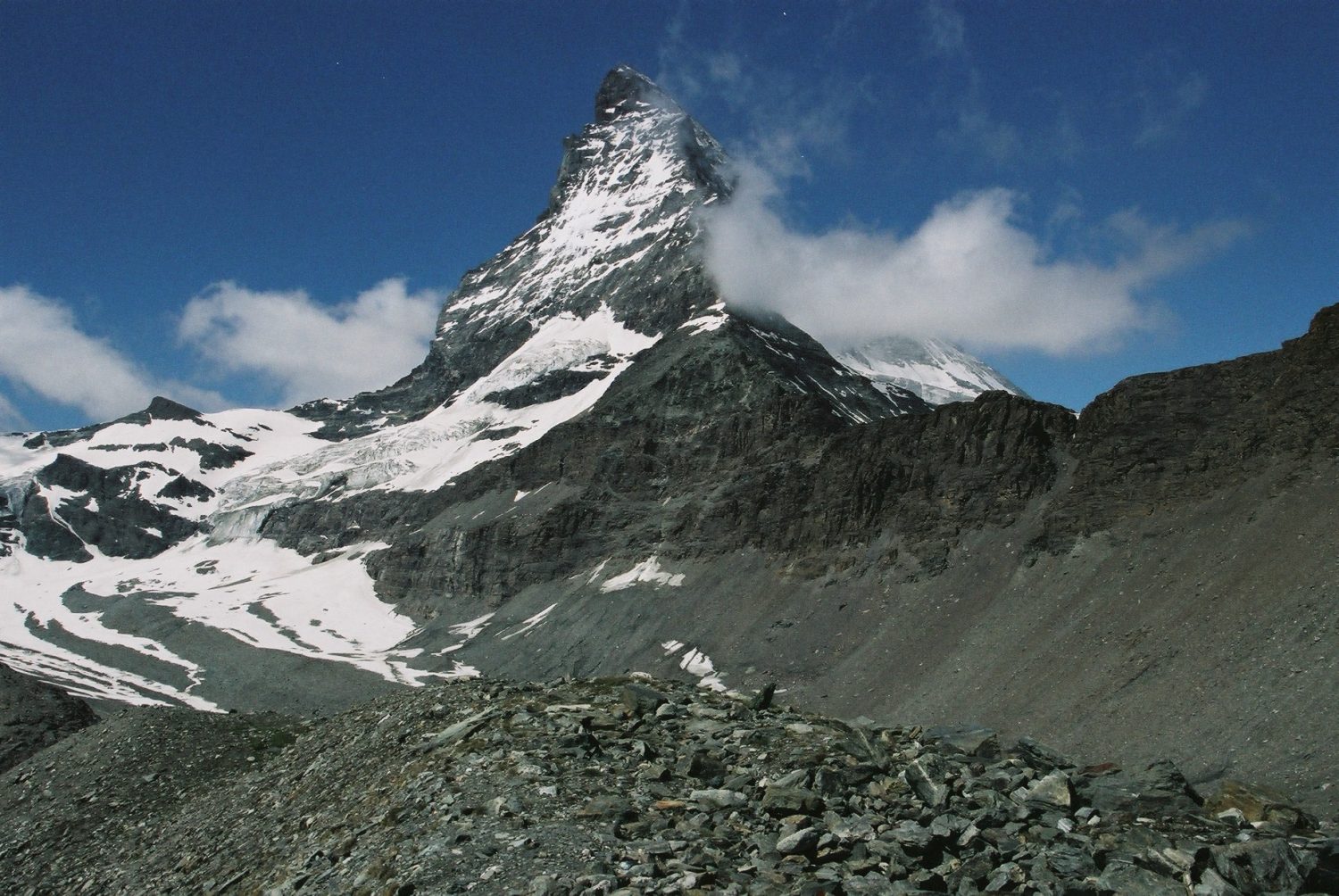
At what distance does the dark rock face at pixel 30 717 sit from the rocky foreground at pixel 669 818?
1769 cm

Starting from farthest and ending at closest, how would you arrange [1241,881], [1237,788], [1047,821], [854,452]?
[854,452], [1237,788], [1047,821], [1241,881]

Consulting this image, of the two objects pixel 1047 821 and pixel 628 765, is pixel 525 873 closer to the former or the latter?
pixel 628 765

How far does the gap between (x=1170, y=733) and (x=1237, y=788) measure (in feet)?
75.5

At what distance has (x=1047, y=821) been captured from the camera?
1733cm

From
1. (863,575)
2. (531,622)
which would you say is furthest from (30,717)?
(531,622)

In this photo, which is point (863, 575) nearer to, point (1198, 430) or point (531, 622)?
point (1198, 430)

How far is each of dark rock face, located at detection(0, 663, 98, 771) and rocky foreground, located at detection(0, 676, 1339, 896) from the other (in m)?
17.7

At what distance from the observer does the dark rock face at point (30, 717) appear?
45.3 meters

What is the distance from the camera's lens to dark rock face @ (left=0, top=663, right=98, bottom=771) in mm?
45263

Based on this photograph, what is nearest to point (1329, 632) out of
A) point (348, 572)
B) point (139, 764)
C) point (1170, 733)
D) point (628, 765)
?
point (1170, 733)

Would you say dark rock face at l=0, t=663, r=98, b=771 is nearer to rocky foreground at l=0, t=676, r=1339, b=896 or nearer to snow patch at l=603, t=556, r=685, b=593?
rocky foreground at l=0, t=676, r=1339, b=896

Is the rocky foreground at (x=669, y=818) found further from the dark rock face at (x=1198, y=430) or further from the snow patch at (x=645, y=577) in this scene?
the snow patch at (x=645, y=577)

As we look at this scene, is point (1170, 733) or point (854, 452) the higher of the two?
point (854, 452)

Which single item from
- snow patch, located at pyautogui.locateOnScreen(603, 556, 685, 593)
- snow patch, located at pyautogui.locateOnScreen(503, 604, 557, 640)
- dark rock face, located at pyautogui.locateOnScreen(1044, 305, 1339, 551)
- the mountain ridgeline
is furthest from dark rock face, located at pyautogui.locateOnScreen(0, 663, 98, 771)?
dark rock face, located at pyautogui.locateOnScreen(1044, 305, 1339, 551)
